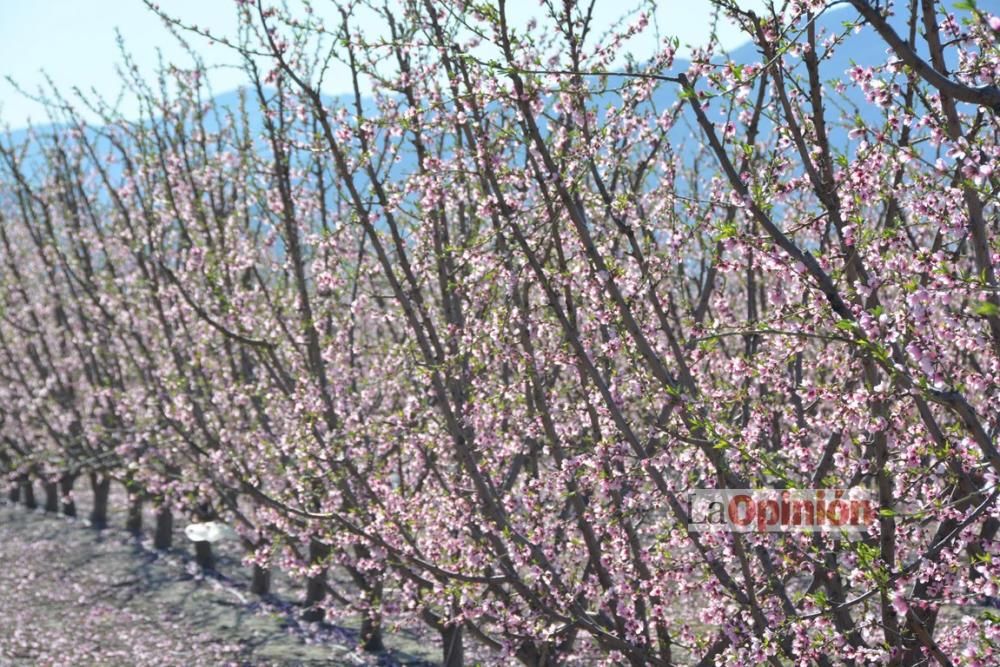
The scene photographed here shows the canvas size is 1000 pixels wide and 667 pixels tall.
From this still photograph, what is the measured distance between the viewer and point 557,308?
570cm

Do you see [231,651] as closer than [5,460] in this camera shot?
Yes

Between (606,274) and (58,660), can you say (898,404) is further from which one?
(58,660)

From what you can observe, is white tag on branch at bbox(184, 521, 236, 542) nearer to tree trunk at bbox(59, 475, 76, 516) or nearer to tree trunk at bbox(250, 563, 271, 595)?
tree trunk at bbox(250, 563, 271, 595)

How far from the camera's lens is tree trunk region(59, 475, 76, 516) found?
79.4ft

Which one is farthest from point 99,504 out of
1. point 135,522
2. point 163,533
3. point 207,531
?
point 207,531

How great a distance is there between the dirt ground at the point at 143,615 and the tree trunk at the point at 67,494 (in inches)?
52.6

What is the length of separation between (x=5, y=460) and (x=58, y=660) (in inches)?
609

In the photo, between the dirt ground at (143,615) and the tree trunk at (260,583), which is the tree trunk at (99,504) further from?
the tree trunk at (260,583)

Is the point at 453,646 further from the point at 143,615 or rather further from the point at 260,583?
the point at 143,615

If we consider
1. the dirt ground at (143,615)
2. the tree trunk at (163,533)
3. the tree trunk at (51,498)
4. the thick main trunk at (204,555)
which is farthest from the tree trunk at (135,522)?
the tree trunk at (51,498)

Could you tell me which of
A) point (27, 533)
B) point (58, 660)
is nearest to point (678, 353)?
point (58, 660)

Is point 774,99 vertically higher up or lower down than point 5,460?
higher up

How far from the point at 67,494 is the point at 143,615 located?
957cm

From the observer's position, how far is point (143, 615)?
16703 mm
